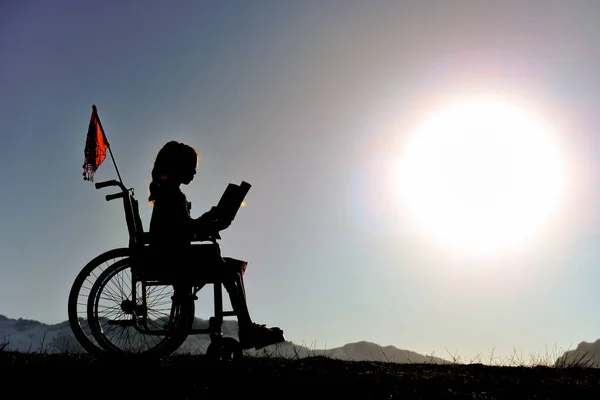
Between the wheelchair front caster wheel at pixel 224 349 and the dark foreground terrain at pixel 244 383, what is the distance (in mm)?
103

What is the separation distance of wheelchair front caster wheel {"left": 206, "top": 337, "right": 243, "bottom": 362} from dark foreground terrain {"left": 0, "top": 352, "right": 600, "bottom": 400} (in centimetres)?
10

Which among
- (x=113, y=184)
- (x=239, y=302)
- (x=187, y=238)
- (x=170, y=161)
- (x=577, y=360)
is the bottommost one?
(x=577, y=360)

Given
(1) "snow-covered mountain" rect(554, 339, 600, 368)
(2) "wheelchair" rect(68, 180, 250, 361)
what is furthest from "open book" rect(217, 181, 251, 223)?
(1) "snow-covered mountain" rect(554, 339, 600, 368)

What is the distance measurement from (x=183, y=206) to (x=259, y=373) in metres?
1.92

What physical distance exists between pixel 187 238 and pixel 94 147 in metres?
2.10

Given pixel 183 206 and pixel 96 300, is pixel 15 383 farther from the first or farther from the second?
pixel 183 206

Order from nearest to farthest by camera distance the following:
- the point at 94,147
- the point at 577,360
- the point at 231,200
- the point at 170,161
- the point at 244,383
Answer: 1. the point at 244,383
2. the point at 231,200
3. the point at 170,161
4. the point at 94,147
5. the point at 577,360

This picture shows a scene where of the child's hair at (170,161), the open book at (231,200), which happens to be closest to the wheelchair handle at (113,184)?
the child's hair at (170,161)

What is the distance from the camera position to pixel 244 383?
15.6 ft

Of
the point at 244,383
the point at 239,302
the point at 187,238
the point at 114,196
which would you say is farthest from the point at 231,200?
the point at 244,383

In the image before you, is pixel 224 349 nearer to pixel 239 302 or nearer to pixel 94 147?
pixel 239 302

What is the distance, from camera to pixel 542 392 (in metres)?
4.91

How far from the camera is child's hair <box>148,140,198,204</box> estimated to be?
229 inches

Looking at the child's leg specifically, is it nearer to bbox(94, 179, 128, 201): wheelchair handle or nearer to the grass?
the grass
